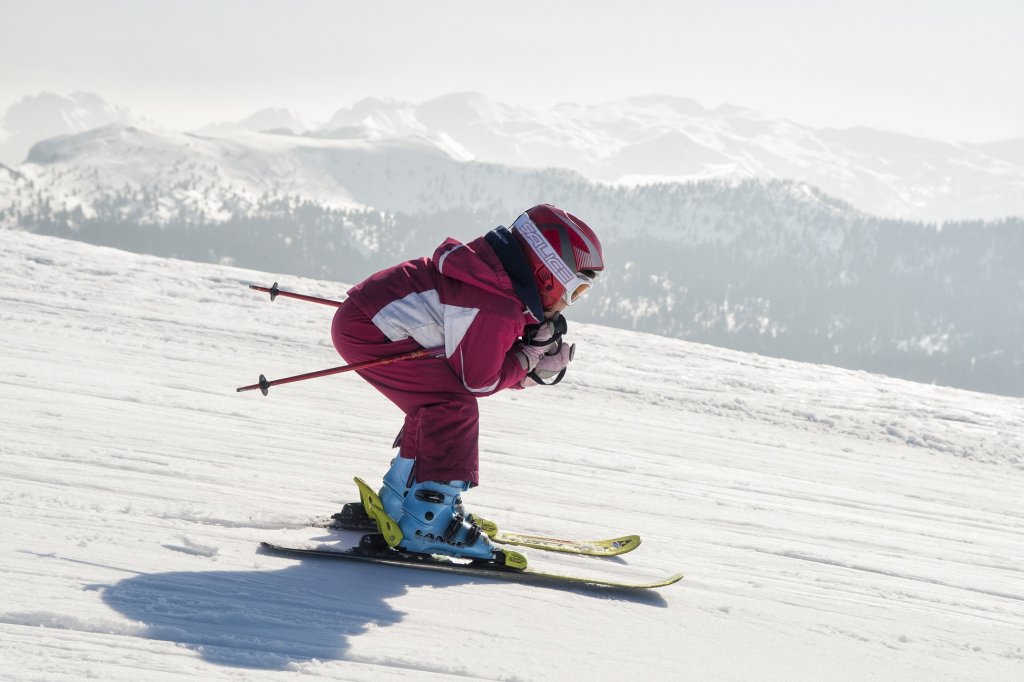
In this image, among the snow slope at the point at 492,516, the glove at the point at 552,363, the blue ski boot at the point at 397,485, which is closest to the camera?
the snow slope at the point at 492,516

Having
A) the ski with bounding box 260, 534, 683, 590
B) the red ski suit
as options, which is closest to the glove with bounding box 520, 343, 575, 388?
the red ski suit

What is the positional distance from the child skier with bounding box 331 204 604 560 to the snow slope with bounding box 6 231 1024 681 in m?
0.31

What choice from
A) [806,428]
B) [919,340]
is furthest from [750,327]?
[806,428]

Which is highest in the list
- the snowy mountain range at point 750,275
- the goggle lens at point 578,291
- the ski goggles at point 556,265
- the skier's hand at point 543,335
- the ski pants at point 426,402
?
the snowy mountain range at point 750,275

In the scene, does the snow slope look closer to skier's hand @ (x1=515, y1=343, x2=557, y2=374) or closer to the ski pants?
the ski pants

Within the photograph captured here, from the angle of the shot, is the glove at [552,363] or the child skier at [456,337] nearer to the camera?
the child skier at [456,337]

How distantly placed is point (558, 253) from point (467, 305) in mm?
453

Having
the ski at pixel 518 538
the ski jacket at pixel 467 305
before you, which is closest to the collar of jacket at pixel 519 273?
the ski jacket at pixel 467 305

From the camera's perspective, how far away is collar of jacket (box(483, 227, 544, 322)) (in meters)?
3.09

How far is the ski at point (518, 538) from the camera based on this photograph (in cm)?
329

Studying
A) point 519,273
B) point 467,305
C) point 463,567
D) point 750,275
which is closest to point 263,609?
point 463,567

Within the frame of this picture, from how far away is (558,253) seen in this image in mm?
3182

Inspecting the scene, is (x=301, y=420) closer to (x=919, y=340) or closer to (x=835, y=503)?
(x=835, y=503)

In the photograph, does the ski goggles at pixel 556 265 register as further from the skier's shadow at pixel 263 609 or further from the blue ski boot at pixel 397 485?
the skier's shadow at pixel 263 609
